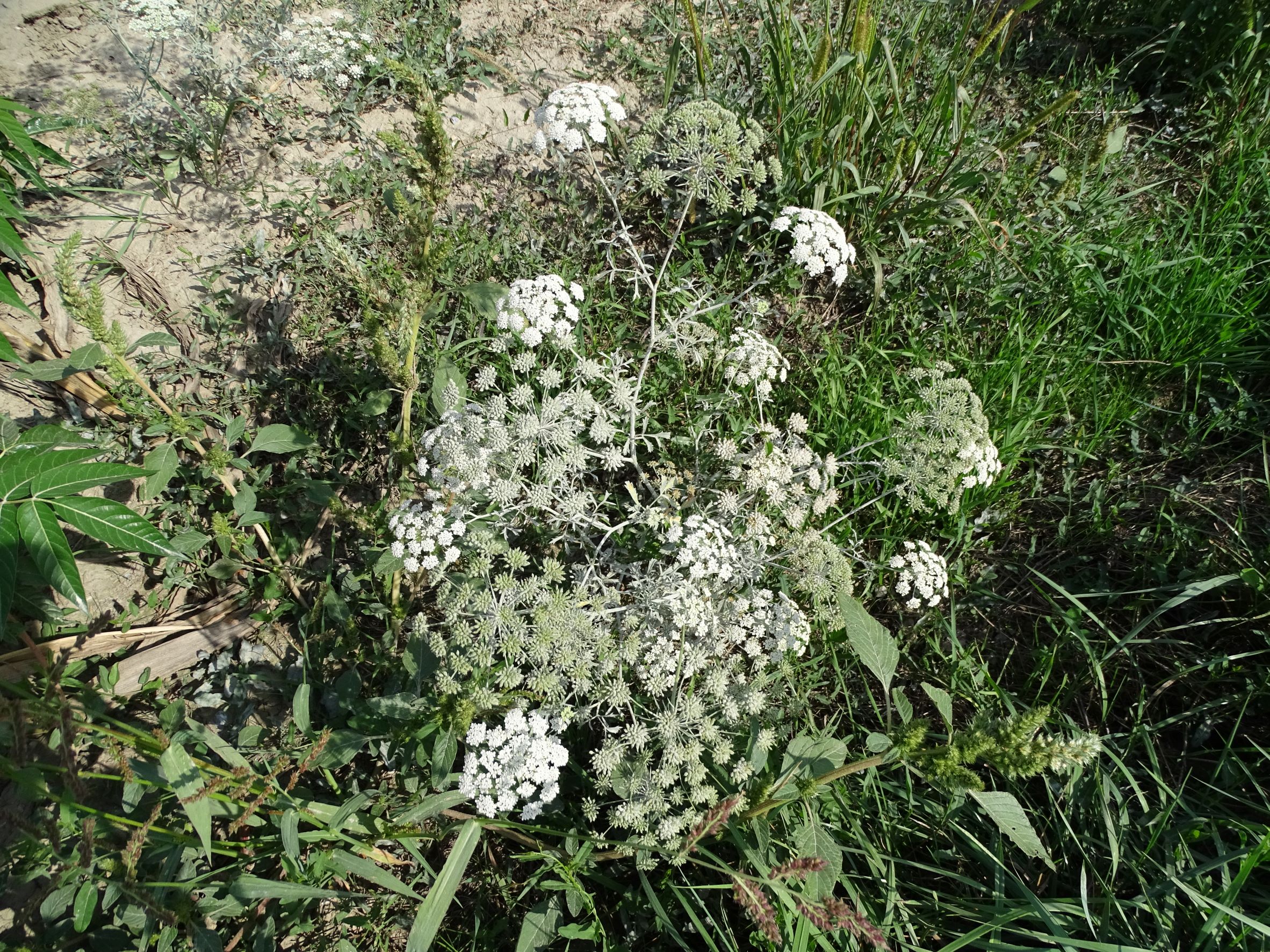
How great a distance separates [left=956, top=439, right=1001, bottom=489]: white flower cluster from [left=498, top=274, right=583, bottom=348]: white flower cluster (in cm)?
159

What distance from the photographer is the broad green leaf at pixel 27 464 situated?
2.19 m

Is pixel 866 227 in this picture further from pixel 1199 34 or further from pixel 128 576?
pixel 128 576

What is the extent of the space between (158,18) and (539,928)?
4.93 m

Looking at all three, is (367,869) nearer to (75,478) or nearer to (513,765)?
(513,765)

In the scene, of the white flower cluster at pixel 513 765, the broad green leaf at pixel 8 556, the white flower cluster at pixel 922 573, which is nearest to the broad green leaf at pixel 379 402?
the broad green leaf at pixel 8 556

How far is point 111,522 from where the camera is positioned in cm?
224

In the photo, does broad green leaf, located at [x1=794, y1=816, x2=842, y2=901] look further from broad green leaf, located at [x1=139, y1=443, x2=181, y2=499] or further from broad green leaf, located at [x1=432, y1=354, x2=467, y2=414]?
broad green leaf, located at [x1=139, y1=443, x2=181, y2=499]

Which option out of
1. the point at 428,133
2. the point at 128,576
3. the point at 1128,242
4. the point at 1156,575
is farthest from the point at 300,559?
the point at 1128,242

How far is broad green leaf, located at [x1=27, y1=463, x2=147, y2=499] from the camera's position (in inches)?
86.3

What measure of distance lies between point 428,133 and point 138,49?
3.46 metres

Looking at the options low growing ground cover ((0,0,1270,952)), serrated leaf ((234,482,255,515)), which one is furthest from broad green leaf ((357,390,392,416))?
serrated leaf ((234,482,255,515))

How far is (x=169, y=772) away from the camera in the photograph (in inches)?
70.3

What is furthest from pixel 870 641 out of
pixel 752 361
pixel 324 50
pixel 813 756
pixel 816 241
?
pixel 324 50

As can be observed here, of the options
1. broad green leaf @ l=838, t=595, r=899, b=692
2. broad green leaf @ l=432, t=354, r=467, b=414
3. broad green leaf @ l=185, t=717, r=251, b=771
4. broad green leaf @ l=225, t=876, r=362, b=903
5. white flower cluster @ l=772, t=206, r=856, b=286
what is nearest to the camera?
broad green leaf @ l=225, t=876, r=362, b=903
